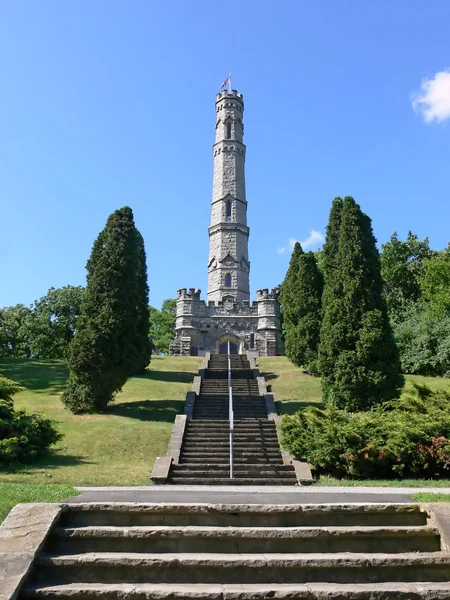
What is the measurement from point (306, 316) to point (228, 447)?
16503 mm

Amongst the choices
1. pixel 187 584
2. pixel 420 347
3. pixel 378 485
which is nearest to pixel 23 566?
pixel 187 584

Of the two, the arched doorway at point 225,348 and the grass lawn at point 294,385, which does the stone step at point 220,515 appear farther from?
the arched doorway at point 225,348

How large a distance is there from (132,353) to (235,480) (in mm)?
9119

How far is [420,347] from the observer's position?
28.4 metres

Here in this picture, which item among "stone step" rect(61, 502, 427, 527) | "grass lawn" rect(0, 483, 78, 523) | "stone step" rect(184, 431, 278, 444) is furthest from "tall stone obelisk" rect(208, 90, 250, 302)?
"stone step" rect(61, 502, 427, 527)

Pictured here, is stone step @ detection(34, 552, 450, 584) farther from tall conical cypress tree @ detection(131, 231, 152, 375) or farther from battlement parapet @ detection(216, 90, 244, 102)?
battlement parapet @ detection(216, 90, 244, 102)

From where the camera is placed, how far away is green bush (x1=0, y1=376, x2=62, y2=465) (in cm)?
1190

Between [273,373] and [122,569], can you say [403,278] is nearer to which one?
[273,373]

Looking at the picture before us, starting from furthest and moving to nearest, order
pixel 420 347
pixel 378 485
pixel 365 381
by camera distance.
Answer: pixel 420 347 → pixel 365 381 → pixel 378 485

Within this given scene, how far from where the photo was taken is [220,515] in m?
5.66

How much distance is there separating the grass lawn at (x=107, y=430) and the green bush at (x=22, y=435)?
1.29ft

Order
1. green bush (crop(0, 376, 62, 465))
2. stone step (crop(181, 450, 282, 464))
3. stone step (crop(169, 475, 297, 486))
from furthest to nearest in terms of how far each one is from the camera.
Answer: stone step (crop(181, 450, 282, 464)) → stone step (crop(169, 475, 297, 486)) → green bush (crop(0, 376, 62, 465))

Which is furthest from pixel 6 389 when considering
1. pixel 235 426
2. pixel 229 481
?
pixel 235 426

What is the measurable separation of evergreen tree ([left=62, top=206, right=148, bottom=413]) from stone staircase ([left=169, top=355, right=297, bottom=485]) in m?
3.70
